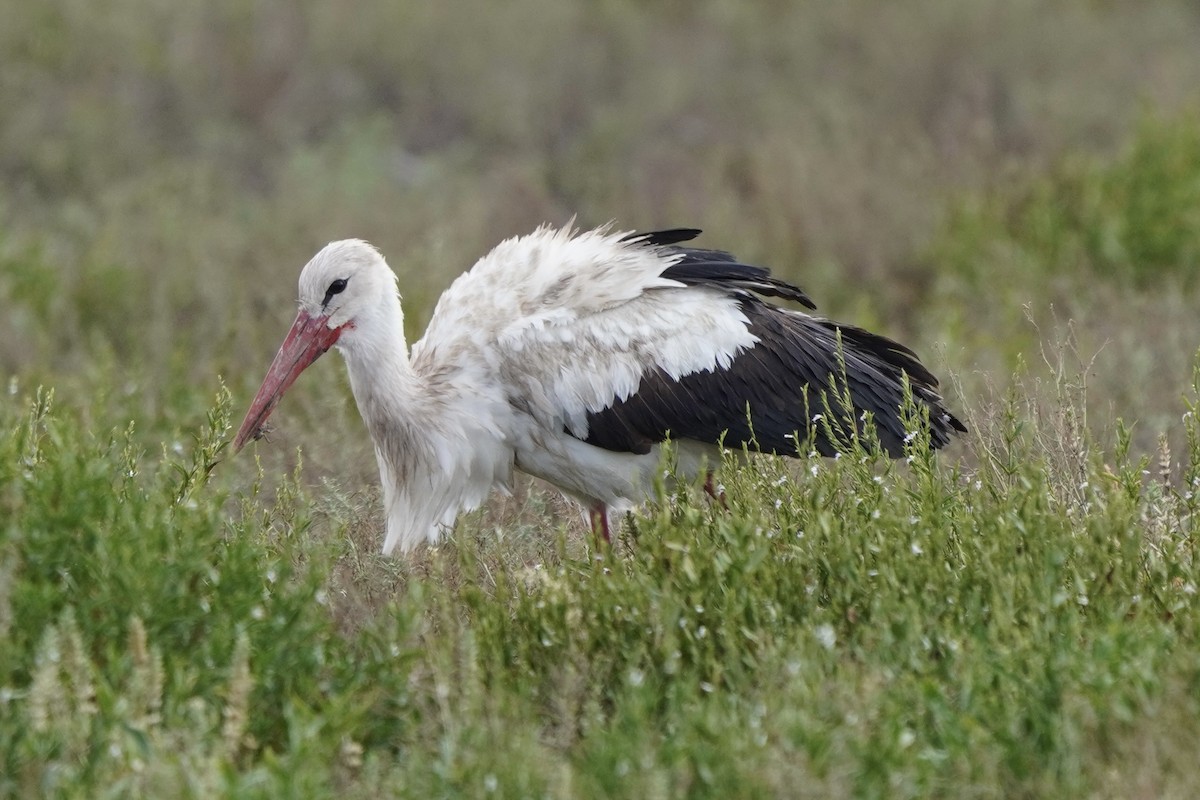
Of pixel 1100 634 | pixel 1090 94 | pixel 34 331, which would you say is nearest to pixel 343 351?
pixel 1100 634

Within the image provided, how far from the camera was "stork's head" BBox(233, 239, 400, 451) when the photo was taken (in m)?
5.39

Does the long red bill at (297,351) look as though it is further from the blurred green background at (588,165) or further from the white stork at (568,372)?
the blurred green background at (588,165)

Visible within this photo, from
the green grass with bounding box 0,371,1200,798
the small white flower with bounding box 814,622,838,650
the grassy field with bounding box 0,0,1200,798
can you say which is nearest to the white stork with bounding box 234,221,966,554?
the grassy field with bounding box 0,0,1200,798

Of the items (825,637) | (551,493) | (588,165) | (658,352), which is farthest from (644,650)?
(588,165)

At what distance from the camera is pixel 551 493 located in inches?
240

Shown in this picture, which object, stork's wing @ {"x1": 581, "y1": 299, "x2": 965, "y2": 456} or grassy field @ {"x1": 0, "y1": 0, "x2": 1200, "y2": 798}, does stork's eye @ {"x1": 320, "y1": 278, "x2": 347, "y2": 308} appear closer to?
grassy field @ {"x1": 0, "y1": 0, "x2": 1200, "y2": 798}

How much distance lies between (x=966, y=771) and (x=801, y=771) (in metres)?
0.37

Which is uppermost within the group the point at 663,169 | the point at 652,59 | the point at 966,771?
the point at 652,59

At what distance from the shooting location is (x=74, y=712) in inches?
135

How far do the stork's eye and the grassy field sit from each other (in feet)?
1.84

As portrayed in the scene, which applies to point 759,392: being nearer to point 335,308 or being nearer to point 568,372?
point 568,372

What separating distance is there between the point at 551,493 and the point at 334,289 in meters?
1.16

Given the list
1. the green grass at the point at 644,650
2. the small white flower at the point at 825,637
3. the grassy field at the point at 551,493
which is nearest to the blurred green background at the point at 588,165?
the grassy field at the point at 551,493

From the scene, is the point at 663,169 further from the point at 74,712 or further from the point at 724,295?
the point at 74,712
